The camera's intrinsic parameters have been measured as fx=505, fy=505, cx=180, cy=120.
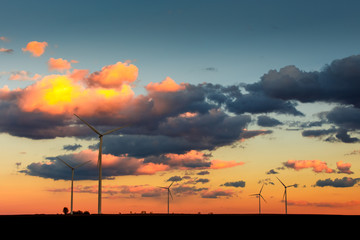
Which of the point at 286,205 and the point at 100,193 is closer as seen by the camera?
the point at 100,193

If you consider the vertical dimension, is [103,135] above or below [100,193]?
above
